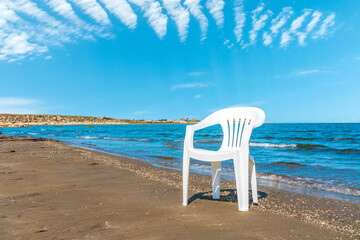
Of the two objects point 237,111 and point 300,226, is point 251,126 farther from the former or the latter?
point 300,226

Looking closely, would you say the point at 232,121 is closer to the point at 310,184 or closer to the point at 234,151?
the point at 234,151

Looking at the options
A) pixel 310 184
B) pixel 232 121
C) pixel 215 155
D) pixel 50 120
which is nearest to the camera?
pixel 215 155

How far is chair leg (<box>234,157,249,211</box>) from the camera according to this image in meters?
2.83

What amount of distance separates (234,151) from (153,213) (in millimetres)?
1175

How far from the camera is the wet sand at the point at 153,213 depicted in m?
2.28

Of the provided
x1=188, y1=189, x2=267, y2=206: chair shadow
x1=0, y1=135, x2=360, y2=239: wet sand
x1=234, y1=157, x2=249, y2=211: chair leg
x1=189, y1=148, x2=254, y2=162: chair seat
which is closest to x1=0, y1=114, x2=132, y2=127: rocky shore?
x1=0, y1=135, x2=360, y2=239: wet sand

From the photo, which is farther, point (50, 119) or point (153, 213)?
point (50, 119)

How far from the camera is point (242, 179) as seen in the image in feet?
9.39

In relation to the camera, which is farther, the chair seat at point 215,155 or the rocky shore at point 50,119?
the rocky shore at point 50,119

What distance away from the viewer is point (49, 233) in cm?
223

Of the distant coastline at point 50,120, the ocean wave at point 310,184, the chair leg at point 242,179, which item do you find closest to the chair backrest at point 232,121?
the chair leg at point 242,179

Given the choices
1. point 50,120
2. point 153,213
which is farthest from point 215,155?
point 50,120

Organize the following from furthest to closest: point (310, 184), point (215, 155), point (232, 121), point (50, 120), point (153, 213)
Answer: point (50, 120)
point (310, 184)
point (232, 121)
point (215, 155)
point (153, 213)

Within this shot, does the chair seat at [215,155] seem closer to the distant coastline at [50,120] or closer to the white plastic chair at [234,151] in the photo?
the white plastic chair at [234,151]
